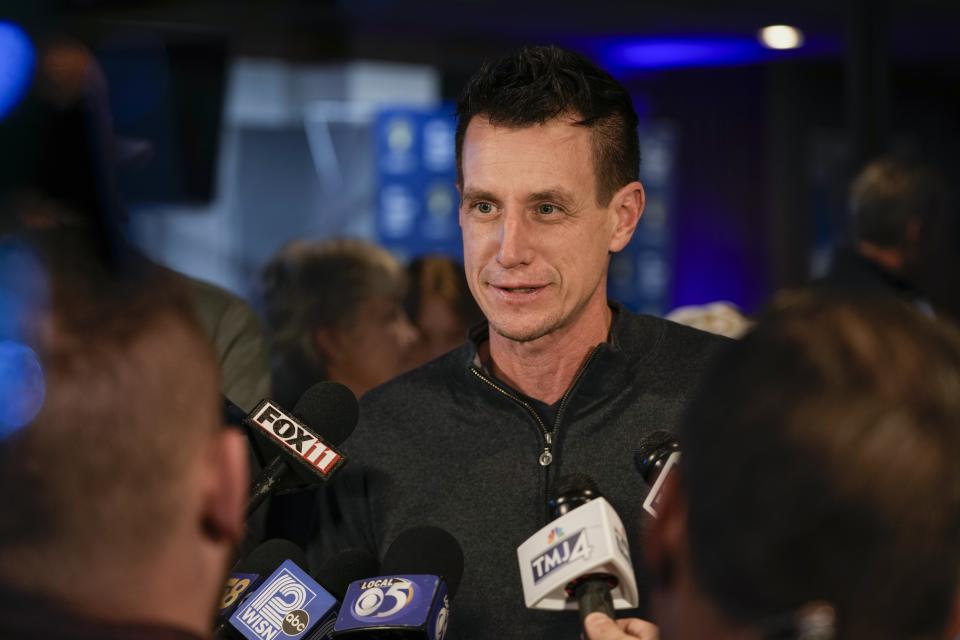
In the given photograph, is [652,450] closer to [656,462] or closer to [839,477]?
[656,462]

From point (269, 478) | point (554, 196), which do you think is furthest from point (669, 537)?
point (554, 196)

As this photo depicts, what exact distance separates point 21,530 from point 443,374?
1.29 metres

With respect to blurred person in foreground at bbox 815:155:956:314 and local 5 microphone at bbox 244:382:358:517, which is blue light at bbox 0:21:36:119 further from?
local 5 microphone at bbox 244:382:358:517

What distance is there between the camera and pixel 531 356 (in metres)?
2.14

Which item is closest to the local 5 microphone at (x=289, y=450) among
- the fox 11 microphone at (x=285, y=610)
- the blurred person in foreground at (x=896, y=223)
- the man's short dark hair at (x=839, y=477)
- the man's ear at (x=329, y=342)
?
the fox 11 microphone at (x=285, y=610)

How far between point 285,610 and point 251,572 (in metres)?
0.15

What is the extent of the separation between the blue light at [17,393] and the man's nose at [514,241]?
45.2 inches

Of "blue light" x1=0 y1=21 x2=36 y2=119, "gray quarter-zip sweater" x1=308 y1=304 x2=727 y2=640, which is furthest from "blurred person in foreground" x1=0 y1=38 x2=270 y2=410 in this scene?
"gray quarter-zip sweater" x1=308 y1=304 x2=727 y2=640

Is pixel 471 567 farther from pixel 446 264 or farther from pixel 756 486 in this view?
pixel 446 264

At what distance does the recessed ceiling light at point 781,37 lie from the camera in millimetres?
8867

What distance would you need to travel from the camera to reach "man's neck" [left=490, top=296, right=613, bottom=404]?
2139mm

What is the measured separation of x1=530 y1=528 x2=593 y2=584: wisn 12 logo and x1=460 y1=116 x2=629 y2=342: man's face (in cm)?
53

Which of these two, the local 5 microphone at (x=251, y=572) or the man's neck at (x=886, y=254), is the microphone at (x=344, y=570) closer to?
the local 5 microphone at (x=251, y=572)

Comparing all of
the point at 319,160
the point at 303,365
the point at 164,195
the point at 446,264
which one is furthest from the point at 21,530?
the point at 319,160
